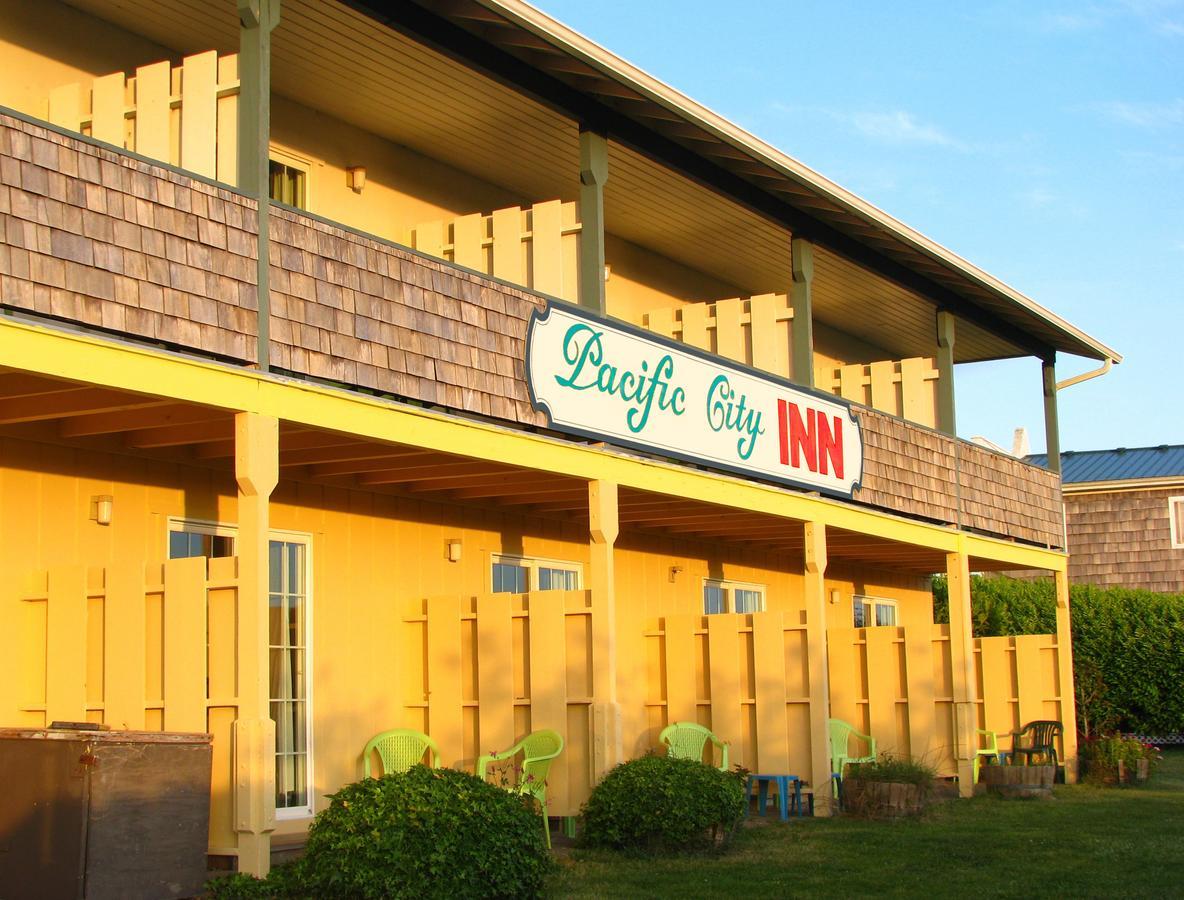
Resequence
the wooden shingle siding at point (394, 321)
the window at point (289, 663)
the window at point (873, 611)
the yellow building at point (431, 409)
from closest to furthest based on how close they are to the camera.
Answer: the yellow building at point (431, 409) < the wooden shingle siding at point (394, 321) < the window at point (289, 663) < the window at point (873, 611)

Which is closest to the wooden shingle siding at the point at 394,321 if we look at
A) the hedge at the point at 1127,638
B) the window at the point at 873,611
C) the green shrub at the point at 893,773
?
the green shrub at the point at 893,773

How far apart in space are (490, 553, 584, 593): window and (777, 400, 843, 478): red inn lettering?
2380 mm

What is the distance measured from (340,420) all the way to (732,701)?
20.5ft

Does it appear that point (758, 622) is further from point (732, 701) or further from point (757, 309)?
point (757, 309)

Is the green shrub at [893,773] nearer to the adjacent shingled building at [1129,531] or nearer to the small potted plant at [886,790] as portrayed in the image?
the small potted plant at [886,790]

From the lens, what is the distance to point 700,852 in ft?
36.5

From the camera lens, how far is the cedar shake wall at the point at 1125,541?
30.5 metres

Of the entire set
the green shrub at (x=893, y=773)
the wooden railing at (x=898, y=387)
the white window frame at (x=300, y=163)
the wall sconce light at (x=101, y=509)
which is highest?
the white window frame at (x=300, y=163)

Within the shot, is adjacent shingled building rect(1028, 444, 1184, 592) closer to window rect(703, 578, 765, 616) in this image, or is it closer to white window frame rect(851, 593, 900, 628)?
white window frame rect(851, 593, 900, 628)

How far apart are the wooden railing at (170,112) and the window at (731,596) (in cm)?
896

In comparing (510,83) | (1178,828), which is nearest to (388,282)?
(510,83)

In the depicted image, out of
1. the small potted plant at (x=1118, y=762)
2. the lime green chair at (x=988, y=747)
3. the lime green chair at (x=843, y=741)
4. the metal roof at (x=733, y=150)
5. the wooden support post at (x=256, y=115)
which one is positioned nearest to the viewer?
the wooden support post at (x=256, y=115)

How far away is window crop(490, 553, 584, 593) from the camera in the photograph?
14.0 m

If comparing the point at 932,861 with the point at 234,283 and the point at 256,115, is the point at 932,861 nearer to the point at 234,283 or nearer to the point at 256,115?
the point at 234,283
